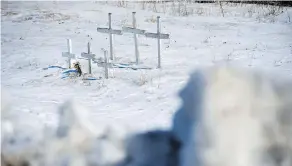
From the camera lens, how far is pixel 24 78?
1108 cm

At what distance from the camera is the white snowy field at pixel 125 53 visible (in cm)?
810

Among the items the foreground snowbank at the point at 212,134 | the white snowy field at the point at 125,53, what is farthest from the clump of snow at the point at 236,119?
the white snowy field at the point at 125,53

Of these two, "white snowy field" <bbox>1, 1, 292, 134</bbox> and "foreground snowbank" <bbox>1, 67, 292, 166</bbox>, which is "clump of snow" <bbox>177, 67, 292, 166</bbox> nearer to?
"foreground snowbank" <bbox>1, 67, 292, 166</bbox>

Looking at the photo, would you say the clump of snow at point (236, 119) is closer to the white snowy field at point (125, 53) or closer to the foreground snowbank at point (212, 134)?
the foreground snowbank at point (212, 134)

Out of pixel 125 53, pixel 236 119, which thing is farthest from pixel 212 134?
pixel 125 53

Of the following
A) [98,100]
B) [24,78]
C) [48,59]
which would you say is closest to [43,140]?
[98,100]

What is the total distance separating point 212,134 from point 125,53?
11.5 meters

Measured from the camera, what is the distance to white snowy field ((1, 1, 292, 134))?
8.10 meters

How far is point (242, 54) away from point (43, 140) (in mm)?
10293

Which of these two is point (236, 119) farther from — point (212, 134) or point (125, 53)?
point (125, 53)

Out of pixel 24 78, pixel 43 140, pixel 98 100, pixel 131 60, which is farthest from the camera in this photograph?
pixel 131 60

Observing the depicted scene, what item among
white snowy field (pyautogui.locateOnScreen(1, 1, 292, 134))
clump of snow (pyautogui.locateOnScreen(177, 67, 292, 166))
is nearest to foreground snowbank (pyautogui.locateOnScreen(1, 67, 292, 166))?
clump of snow (pyautogui.locateOnScreen(177, 67, 292, 166))

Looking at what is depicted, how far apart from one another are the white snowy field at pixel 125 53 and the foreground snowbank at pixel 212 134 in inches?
28.3

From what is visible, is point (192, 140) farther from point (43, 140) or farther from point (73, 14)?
point (73, 14)
